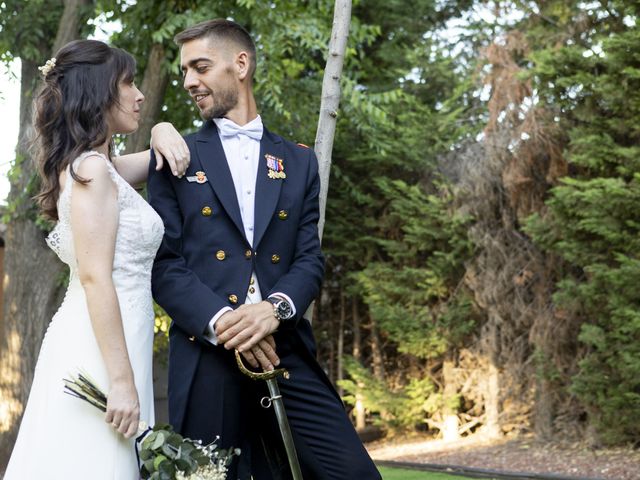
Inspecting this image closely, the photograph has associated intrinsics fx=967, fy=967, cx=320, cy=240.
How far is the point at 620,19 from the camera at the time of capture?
8320 millimetres

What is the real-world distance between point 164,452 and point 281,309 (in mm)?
564

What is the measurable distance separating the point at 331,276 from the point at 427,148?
2301 millimetres

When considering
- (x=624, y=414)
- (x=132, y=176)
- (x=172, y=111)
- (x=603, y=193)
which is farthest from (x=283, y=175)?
(x=172, y=111)

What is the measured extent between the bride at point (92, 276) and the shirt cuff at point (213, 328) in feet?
0.56

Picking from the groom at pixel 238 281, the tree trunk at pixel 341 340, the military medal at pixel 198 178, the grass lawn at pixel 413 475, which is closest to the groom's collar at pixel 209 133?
the groom at pixel 238 281

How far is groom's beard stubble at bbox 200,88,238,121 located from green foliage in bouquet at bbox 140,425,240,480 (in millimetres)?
1045

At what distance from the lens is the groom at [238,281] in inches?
115

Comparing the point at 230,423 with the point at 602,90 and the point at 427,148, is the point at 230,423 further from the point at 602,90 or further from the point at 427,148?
the point at 427,148

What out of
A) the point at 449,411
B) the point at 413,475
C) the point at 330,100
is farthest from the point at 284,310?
the point at 449,411

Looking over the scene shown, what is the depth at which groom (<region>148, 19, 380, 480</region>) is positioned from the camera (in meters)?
2.93

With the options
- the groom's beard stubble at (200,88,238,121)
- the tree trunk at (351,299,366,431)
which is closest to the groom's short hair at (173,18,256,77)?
the groom's beard stubble at (200,88,238,121)

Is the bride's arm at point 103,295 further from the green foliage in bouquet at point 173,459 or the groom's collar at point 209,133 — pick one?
the groom's collar at point 209,133

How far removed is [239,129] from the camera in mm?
3188

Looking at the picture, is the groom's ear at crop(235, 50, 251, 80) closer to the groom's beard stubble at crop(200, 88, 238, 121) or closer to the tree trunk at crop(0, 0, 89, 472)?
the groom's beard stubble at crop(200, 88, 238, 121)
